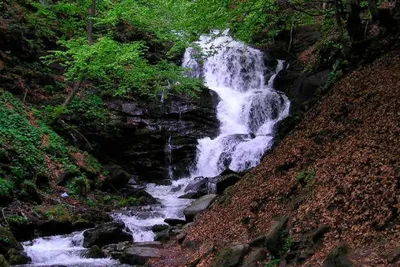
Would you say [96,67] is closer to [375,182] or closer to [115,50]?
[115,50]

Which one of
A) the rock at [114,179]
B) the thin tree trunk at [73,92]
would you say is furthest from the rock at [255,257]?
the thin tree trunk at [73,92]

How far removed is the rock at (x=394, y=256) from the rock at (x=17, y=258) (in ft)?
27.9

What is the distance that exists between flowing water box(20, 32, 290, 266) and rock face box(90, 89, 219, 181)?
473mm

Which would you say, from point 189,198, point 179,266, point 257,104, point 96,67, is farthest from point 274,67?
point 179,266

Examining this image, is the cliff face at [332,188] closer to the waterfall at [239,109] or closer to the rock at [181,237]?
the rock at [181,237]

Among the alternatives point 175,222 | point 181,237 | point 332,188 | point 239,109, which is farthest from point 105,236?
point 239,109

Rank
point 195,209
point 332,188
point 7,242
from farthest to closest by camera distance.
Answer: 1. point 195,209
2. point 7,242
3. point 332,188

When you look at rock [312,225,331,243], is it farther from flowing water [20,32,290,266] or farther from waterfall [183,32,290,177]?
waterfall [183,32,290,177]

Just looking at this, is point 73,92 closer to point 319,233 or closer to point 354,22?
point 354,22

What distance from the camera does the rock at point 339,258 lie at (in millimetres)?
5270

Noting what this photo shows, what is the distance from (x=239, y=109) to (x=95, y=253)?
16144 millimetres

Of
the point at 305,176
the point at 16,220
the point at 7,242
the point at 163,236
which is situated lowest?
the point at 163,236

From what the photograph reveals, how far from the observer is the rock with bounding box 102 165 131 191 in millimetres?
18172

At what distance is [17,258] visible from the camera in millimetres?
9906
